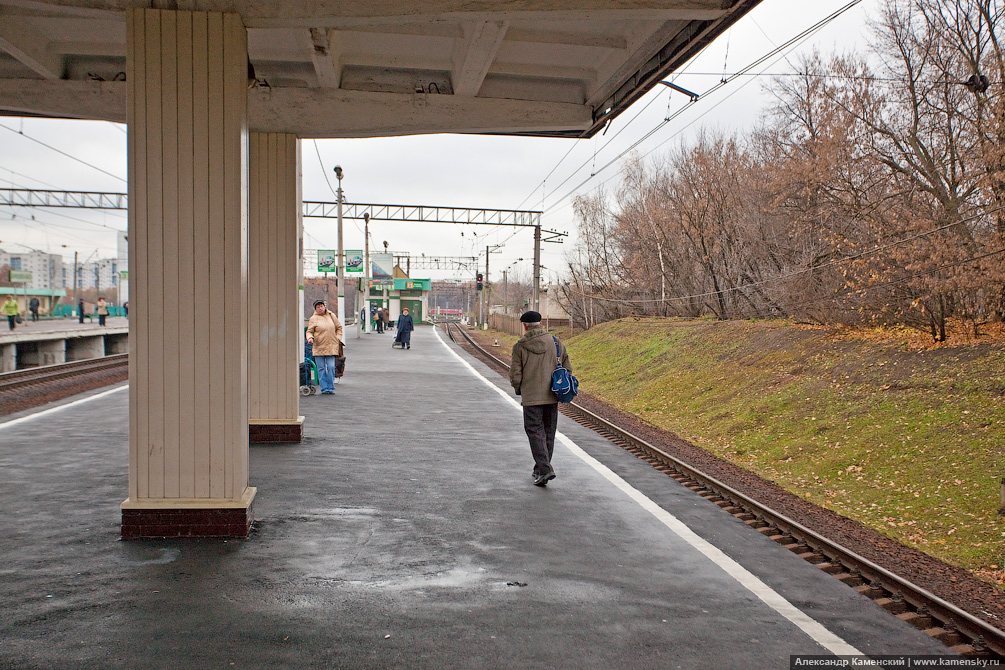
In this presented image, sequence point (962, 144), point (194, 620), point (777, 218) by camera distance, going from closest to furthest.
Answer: point (194, 620) < point (962, 144) < point (777, 218)

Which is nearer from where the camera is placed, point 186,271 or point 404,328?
point 186,271

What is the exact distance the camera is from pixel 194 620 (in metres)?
3.95

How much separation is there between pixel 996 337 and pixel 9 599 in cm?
1225

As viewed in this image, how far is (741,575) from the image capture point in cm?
497

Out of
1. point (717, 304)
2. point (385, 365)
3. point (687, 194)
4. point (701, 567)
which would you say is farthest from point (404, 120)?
point (687, 194)

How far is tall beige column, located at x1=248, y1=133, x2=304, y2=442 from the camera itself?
342 inches

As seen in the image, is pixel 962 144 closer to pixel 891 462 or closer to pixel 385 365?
pixel 891 462

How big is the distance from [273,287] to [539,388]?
3.61 m

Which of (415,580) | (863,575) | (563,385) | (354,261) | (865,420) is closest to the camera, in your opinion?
(415,580)

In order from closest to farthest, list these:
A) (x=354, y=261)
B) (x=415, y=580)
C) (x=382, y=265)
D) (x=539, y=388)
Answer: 1. (x=415, y=580)
2. (x=539, y=388)
3. (x=354, y=261)
4. (x=382, y=265)

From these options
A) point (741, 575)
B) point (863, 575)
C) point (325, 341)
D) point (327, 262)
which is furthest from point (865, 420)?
point (327, 262)

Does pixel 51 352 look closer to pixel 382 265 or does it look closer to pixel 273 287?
pixel 273 287

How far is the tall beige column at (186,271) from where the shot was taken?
515cm

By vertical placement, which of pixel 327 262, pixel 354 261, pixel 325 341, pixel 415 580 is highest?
pixel 354 261
